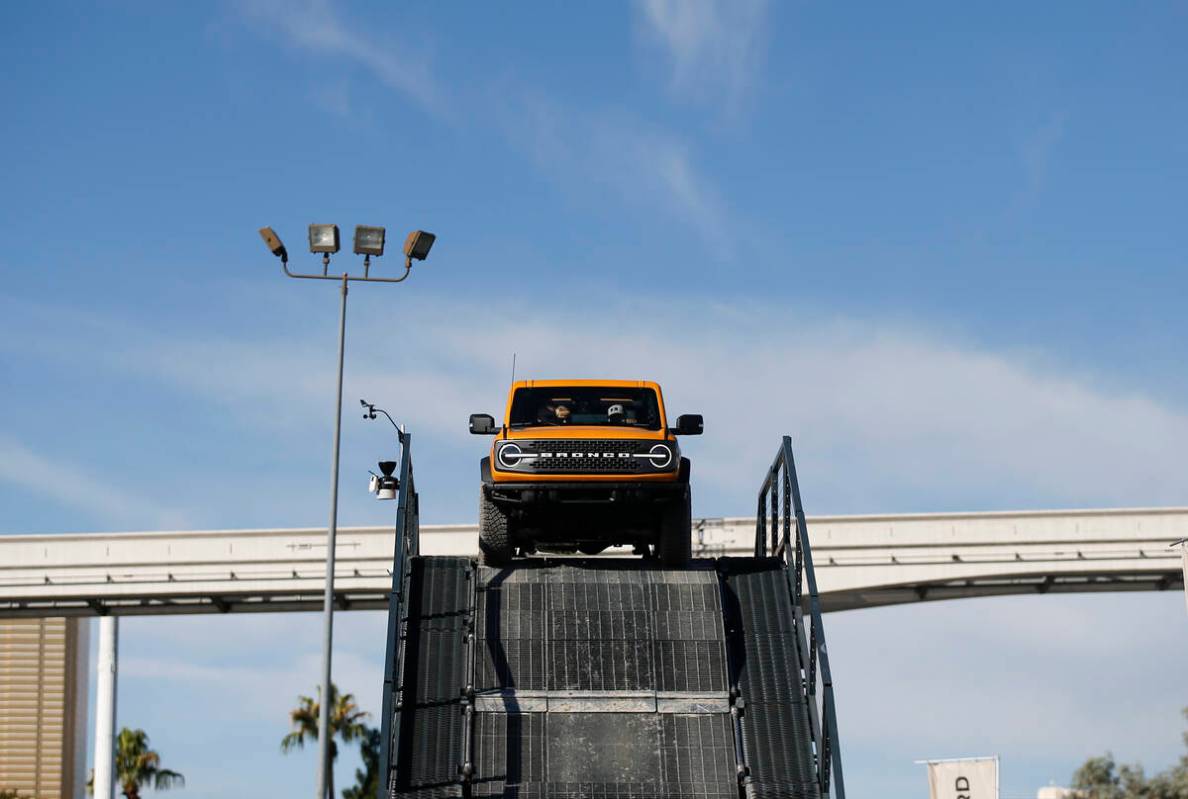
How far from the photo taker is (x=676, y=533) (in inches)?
693

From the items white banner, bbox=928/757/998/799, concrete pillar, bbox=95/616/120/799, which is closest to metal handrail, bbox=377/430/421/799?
white banner, bbox=928/757/998/799

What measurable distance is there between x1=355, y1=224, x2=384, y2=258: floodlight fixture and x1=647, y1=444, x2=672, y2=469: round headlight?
18.0 feet

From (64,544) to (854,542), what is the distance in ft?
76.1

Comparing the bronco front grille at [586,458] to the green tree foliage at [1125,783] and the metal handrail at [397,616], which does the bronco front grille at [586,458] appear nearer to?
the metal handrail at [397,616]

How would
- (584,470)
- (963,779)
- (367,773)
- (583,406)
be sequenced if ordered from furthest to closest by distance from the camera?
(367,773)
(963,779)
(583,406)
(584,470)

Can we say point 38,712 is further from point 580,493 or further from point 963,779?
point 580,493

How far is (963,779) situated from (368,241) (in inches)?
422

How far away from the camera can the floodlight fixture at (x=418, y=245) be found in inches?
832

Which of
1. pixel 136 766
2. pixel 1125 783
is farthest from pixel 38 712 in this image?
pixel 1125 783

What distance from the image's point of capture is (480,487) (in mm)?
17688

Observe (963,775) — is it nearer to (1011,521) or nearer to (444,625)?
(444,625)

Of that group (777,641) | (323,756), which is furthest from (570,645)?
(323,756)

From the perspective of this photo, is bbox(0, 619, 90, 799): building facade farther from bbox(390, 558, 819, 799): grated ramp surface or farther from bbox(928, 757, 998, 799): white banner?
bbox(390, 558, 819, 799): grated ramp surface

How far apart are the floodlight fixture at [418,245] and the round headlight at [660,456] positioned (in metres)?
5.53
